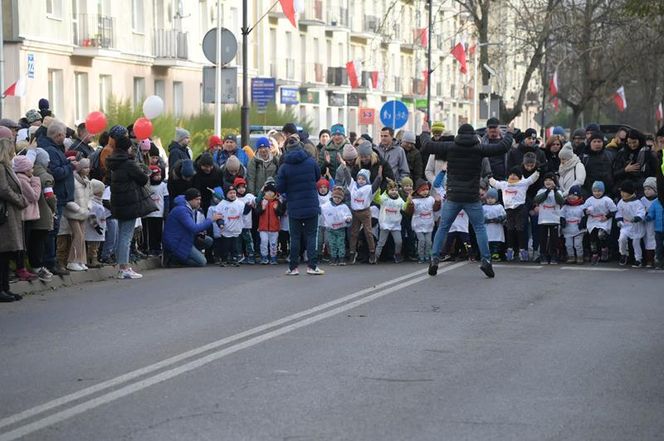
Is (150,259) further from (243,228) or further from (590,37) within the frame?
(590,37)

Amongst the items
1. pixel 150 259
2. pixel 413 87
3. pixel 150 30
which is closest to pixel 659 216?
pixel 150 259

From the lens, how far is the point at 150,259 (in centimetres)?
1969

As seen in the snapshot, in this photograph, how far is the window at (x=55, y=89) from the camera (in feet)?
130

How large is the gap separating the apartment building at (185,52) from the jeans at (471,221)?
19.4 meters

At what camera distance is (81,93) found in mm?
42156

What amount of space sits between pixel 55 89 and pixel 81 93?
190cm

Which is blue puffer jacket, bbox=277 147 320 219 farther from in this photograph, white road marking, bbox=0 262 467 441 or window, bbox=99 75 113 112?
window, bbox=99 75 113 112

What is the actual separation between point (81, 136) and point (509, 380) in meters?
11.2

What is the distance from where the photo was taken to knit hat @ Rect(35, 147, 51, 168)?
16000 millimetres

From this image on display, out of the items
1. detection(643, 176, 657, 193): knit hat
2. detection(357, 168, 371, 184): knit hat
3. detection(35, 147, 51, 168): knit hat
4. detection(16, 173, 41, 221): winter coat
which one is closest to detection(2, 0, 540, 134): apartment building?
detection(357, 168, 371, 184): knit hat

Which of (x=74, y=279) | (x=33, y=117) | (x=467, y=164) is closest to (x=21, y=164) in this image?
(x=74, y=279)

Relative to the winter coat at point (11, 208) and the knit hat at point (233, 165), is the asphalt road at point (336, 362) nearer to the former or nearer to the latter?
the winter coat at point (11, 208)

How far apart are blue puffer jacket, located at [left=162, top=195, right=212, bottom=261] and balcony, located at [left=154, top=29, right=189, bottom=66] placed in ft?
93.3

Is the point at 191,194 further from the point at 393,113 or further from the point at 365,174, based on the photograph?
the point at 393,113
